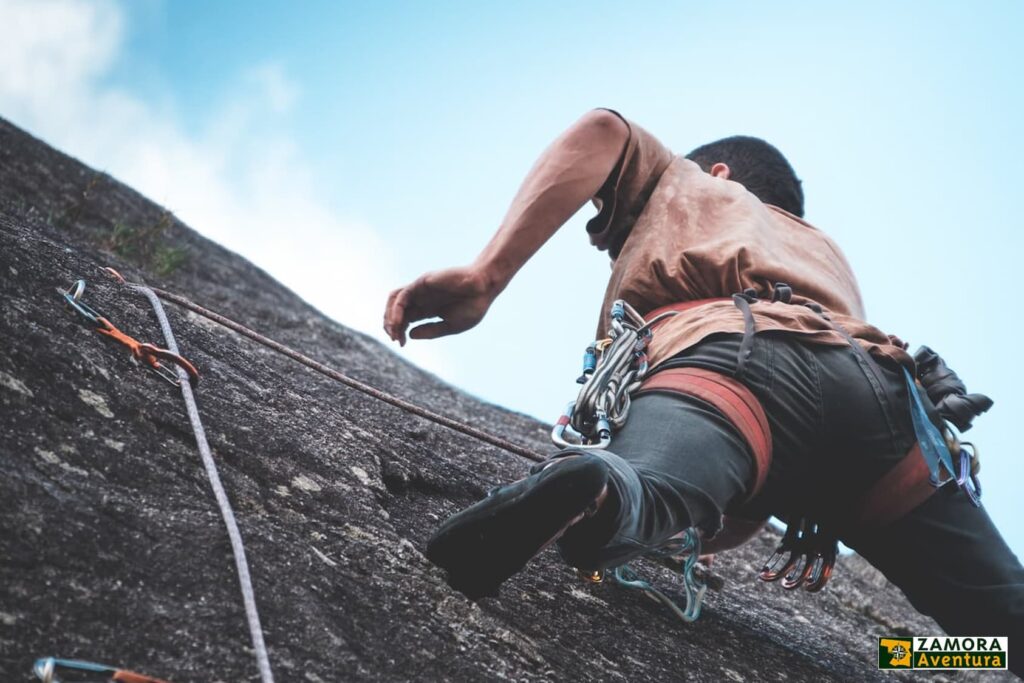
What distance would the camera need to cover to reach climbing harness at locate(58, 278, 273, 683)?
1.63 metres

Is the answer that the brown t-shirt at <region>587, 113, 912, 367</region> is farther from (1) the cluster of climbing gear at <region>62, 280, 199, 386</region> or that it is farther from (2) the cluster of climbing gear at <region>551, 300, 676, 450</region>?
(1) the cluster of climbing gear at <region>62, 280, 199, 386</region>

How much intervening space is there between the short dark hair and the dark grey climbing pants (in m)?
0.91

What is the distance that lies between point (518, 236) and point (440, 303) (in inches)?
10.6

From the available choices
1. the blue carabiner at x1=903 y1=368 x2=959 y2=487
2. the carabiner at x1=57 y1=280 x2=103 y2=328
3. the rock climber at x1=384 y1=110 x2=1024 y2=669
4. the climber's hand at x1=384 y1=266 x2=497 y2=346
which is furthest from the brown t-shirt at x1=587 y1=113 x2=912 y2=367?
the carabiner at x1=57 y1=280 x2=103 y2=328

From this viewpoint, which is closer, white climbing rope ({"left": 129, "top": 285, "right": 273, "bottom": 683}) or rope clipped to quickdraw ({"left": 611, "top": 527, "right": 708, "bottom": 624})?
white climbing rope ({"left": 129, "top": 285, "right": 273, "bottom": 683})

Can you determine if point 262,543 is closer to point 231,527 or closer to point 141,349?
point 231,527

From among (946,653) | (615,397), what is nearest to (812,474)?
(615,397)

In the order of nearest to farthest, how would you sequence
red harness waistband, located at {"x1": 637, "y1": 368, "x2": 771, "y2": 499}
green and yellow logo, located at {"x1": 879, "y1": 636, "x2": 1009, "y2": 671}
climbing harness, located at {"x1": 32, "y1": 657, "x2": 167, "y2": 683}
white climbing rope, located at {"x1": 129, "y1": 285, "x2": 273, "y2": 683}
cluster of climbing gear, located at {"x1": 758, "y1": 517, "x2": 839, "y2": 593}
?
climbing harness, located at {"x1": 32, "y1": 657, "x2": 167, "y2": 683} → white climbing rope, located at {"x1": 129, "y1": 285, "x2": 273, "y2": 683} → red harness waistband, located at {"x1": 637, "y1": 368, "x2": 771, "y2": 499} → green and yellow logo, located at {"x1": 879, "y1": 636, "x2": 1009, "y2": 671} → cluster of climbing gear, located at {"x1": 758, "y1": 517, "x2": 839, "y2": 593}

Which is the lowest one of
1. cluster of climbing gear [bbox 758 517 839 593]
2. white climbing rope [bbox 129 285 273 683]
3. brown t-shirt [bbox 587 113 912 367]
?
white climbing rope [bbox 129 285 273 683]

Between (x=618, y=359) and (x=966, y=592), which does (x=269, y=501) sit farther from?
(x=966, y=592)

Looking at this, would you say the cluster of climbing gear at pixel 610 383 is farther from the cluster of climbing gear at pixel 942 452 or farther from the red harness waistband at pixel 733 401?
Result: the cluster of climbing gear at pixel 942 452

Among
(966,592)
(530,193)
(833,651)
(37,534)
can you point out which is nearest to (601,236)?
(530,193)

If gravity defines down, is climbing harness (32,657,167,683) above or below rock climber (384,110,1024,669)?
below

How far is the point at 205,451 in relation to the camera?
2129mm
